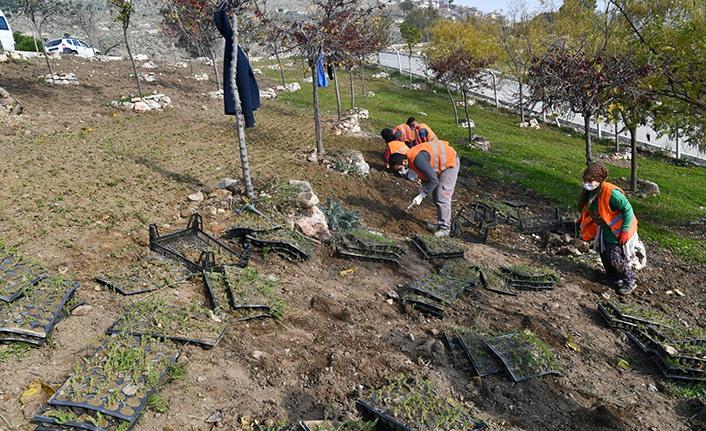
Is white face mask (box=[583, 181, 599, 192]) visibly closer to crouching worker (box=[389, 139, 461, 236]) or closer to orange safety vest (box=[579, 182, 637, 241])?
orange safety vest (box=[579, 182, 637, 241])

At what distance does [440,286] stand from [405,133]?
3.86 m

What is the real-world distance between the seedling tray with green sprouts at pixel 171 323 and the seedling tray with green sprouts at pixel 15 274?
2.49 ft

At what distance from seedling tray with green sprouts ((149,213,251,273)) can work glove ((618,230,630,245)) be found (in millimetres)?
4608

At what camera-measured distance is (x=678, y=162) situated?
15945 mm

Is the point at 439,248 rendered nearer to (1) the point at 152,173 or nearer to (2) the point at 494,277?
(2) the point at 494,277

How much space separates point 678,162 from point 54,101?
21.1 m

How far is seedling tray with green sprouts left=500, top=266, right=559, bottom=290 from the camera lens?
527cm

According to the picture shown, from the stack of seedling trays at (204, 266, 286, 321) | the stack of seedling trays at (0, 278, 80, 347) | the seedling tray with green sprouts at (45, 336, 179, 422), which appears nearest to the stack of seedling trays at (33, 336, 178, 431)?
the seedling tray with green sprouts at (45, 336, 179, 422)

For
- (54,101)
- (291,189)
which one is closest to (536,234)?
(291,189)


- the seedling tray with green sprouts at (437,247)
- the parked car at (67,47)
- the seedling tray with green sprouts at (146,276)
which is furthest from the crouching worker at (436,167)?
the parked car at (67,47)

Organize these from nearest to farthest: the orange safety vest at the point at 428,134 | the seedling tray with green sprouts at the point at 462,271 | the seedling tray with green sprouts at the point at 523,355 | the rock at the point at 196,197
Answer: the seedling tray with green sprouts at the point at 523,355 → the seedling tray with green sprouts at the point at 462,271 → the rock at the point at 196,197 → the orange safety vest at the point at 428,134

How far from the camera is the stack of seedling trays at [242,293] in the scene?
375cm

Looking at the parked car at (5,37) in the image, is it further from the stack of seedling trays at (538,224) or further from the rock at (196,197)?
the stack of seedling trays at (538,224)

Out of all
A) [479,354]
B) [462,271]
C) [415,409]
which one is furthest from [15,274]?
[462,271]
